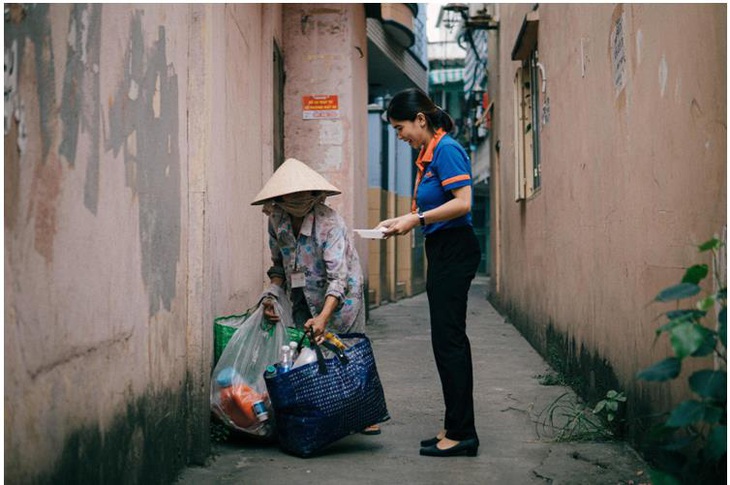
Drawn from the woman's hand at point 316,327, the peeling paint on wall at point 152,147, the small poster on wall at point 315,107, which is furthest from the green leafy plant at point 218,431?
the small poster on wall at point 315,107

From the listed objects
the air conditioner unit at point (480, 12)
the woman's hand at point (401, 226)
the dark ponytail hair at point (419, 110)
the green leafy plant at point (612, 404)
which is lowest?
the green leafy plant at point (612, 404)

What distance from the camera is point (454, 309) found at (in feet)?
12.3

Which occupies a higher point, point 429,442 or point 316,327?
point 316,327

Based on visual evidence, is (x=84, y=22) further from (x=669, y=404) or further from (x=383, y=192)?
(x=383, y=192)

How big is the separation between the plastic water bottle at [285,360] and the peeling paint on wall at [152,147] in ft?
2.20

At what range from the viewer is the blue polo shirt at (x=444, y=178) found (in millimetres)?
3711

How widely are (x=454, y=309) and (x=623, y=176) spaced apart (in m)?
1.14

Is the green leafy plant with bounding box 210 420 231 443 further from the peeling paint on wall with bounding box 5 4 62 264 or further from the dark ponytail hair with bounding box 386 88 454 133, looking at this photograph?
the peeling paint on wall with bounding box 5 4 62 264

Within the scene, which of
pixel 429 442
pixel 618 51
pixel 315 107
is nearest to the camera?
pixel 429 442

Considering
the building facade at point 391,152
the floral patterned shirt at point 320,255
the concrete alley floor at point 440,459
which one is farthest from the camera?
the building facade at point 391,152

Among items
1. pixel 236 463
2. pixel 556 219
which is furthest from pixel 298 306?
pixel 556 219

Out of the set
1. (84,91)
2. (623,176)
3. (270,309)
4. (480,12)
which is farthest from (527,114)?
(84,91)

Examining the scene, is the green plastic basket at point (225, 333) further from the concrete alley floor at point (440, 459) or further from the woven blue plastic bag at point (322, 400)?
the concrete alley floor at point (440, 459)

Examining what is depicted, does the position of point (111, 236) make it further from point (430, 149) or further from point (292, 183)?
point (430, 149)
